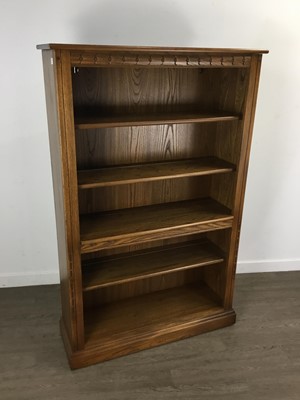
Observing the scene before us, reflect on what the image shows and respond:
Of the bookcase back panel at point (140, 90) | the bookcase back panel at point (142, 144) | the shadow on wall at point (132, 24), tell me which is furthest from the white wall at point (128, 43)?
the bookcase back panel at point (142, 144)

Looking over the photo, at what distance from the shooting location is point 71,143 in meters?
1.23

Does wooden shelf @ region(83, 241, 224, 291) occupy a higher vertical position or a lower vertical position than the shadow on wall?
lower

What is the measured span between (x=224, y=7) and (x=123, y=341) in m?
1.59

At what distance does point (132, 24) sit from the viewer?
164 cm

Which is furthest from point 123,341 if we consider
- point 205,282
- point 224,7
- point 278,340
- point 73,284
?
point 224,7

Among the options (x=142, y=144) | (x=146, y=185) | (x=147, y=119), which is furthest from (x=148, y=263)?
(x=147, y=119)

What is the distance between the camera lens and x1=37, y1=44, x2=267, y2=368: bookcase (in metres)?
1.33

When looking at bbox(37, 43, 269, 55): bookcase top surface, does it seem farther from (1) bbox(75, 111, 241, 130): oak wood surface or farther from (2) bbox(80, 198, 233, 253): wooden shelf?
(2) bbox(80, 198, 233, 253): wooden shelf

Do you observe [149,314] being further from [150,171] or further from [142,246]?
[150,171]

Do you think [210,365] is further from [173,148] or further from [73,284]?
[173,148]

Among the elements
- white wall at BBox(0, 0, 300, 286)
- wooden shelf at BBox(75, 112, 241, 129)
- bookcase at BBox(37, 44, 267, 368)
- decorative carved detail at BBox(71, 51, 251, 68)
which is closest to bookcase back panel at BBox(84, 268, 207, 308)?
bookcase at BBox(37, 44, 267, 368)

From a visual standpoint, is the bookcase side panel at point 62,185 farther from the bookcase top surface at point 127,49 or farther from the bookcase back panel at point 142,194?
the bookcase back panel at point 142,194

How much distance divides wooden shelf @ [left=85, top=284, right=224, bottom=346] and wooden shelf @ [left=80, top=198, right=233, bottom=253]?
17.8 inches

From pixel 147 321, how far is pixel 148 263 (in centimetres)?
27
